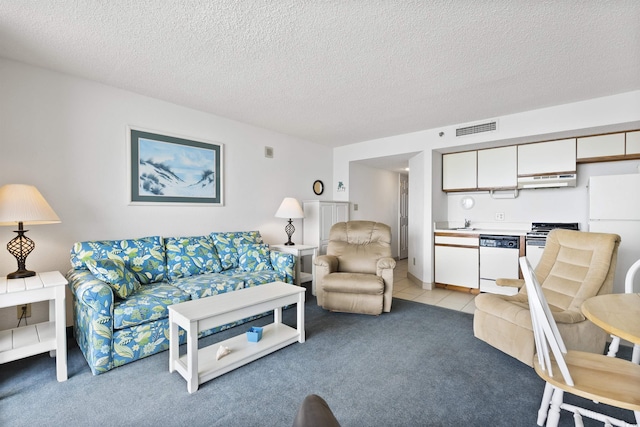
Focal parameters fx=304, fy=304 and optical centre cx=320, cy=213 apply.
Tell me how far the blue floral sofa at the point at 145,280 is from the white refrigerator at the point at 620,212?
132 inches

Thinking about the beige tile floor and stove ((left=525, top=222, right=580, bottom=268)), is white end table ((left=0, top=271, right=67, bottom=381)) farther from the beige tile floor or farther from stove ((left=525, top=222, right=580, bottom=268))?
stove ((left=525, top=222, right=580, bottom=268))

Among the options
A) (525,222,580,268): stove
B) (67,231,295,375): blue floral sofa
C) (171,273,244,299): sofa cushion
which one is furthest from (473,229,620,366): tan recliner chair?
(171,273,244,299): sofa cushion

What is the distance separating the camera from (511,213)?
4.43 metres

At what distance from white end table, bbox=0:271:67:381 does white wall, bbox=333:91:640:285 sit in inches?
161

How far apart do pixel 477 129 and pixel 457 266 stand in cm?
188

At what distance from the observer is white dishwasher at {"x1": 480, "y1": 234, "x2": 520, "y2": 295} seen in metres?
3.88

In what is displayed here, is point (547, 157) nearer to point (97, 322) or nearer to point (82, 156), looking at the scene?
point (97, 322)

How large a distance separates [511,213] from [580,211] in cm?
76

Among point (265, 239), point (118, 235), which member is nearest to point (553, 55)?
point (265, 239)

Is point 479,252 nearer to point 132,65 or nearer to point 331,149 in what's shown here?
point 331,149

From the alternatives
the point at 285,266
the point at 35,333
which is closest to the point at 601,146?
the point at 285,266

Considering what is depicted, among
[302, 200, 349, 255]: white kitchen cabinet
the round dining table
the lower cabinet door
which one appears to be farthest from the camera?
[302, 200, 349, 255]: white kitchen cabinet

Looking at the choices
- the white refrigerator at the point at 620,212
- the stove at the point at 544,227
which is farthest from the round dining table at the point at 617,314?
the stove at the point at 544,227

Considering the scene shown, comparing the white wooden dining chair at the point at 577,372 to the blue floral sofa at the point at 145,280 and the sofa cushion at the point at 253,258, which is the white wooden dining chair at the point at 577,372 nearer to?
the blue floral sofa at the point at 145,280
